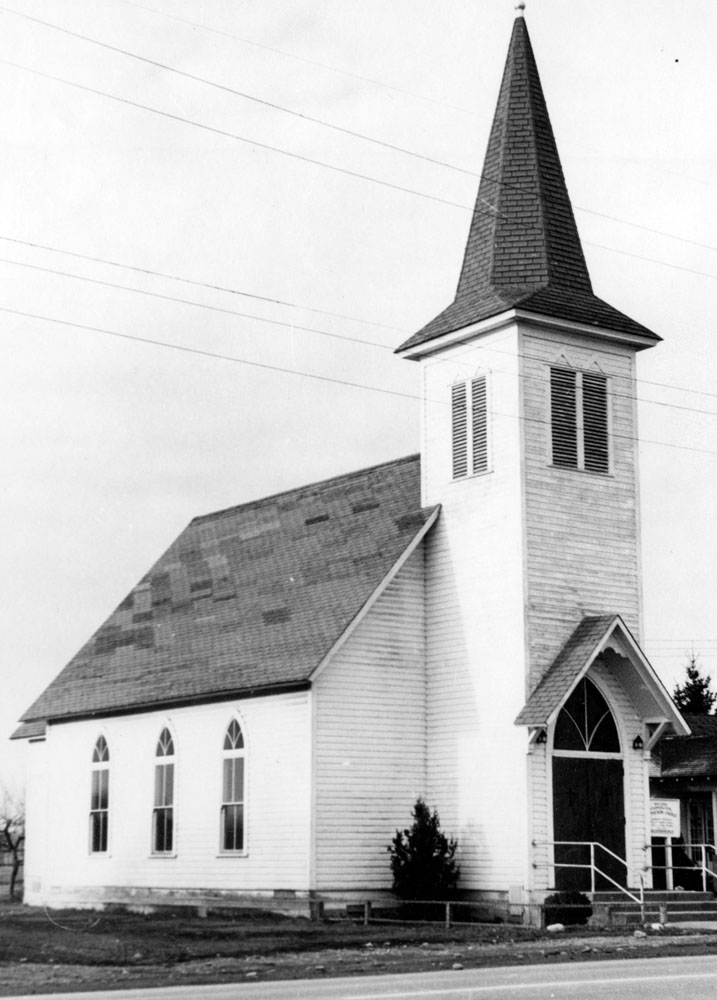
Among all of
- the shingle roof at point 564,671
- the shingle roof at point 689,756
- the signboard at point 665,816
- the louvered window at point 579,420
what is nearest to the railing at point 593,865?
the shingle roof at point 564,671

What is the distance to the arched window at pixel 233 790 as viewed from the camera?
31.0 metres

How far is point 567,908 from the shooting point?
89.3 feet

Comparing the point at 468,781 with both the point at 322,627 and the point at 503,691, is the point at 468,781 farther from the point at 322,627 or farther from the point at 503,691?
the point at 322,627

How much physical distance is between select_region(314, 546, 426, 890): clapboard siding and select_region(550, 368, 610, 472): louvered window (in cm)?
363

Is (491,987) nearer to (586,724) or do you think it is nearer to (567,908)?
(567,908)

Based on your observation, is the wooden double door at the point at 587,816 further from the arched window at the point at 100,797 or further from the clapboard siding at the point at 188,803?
the arched window at the point at 100,797

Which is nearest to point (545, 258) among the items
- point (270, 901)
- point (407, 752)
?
point (407, 752)

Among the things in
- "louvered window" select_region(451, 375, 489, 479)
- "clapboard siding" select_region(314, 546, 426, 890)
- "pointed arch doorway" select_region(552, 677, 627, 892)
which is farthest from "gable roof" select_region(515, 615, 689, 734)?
"louvered window" select_region(451, 375, 489, 479)

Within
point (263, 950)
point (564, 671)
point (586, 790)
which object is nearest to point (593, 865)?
point (586, 790)

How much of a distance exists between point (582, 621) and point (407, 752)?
4.28m

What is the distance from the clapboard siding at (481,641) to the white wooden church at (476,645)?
0.15 ft

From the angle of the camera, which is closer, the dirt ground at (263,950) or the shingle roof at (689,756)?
the dirt ground at (263,950)

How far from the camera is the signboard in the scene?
43.0m

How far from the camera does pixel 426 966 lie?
1788 cm
